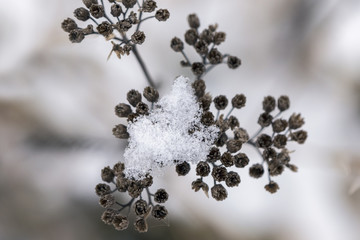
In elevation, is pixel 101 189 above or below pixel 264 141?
below

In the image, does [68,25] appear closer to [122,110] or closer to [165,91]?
→ [122,110]

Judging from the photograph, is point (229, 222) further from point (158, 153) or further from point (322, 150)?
point (158, 153)

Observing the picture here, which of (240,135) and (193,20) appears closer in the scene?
(240,135)

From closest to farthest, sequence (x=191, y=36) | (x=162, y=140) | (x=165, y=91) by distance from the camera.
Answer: (x=162, y=140) < (x=191, y=36) < (x=165, y=91)

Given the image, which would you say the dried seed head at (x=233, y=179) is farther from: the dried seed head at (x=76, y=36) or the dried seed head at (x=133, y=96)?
the dried seed head at (x=76, y=36)

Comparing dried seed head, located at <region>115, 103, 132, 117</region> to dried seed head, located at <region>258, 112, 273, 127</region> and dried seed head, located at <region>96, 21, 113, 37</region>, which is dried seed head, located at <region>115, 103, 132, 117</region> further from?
dried seed head, located at <region>258, 112, 273, 127</region>

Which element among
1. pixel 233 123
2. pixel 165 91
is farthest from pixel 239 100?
pixel 165 91

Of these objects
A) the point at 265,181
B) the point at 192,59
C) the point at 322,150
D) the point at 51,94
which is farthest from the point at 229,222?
the point at 51,94
